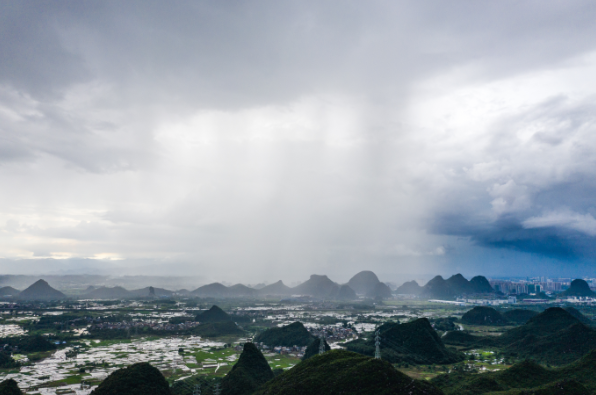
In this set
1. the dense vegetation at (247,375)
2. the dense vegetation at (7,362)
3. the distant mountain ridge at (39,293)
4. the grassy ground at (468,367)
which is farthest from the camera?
the distant mountain ridge at (39,293)

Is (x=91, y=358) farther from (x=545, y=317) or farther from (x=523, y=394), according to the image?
(x=545, y=317)

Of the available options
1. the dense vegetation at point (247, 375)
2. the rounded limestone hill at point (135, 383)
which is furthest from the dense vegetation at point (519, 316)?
the rounded limestone hill at point (135, 383)

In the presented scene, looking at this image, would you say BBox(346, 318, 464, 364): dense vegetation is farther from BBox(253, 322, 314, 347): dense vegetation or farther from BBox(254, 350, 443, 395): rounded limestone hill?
BBox(254, 350, 443, 395): rounded limestone hill

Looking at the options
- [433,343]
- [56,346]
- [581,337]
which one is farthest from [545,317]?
[56,346]

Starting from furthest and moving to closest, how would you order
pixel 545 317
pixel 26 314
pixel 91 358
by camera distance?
pixel 26 314 < pixel 545 317 < pixel 91 358

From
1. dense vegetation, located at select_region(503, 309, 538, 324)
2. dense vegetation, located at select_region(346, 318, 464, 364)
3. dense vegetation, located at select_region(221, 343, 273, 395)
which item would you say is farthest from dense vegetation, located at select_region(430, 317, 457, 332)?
dense vegetation, located at select_region(221, 343, 273, 395)

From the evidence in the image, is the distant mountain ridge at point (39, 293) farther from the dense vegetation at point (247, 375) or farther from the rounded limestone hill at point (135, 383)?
the rounded limestone hill at point (135, 383)

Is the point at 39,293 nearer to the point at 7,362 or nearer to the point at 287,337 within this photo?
the point at 7,362

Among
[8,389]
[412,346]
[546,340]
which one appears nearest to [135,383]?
[8,389]
